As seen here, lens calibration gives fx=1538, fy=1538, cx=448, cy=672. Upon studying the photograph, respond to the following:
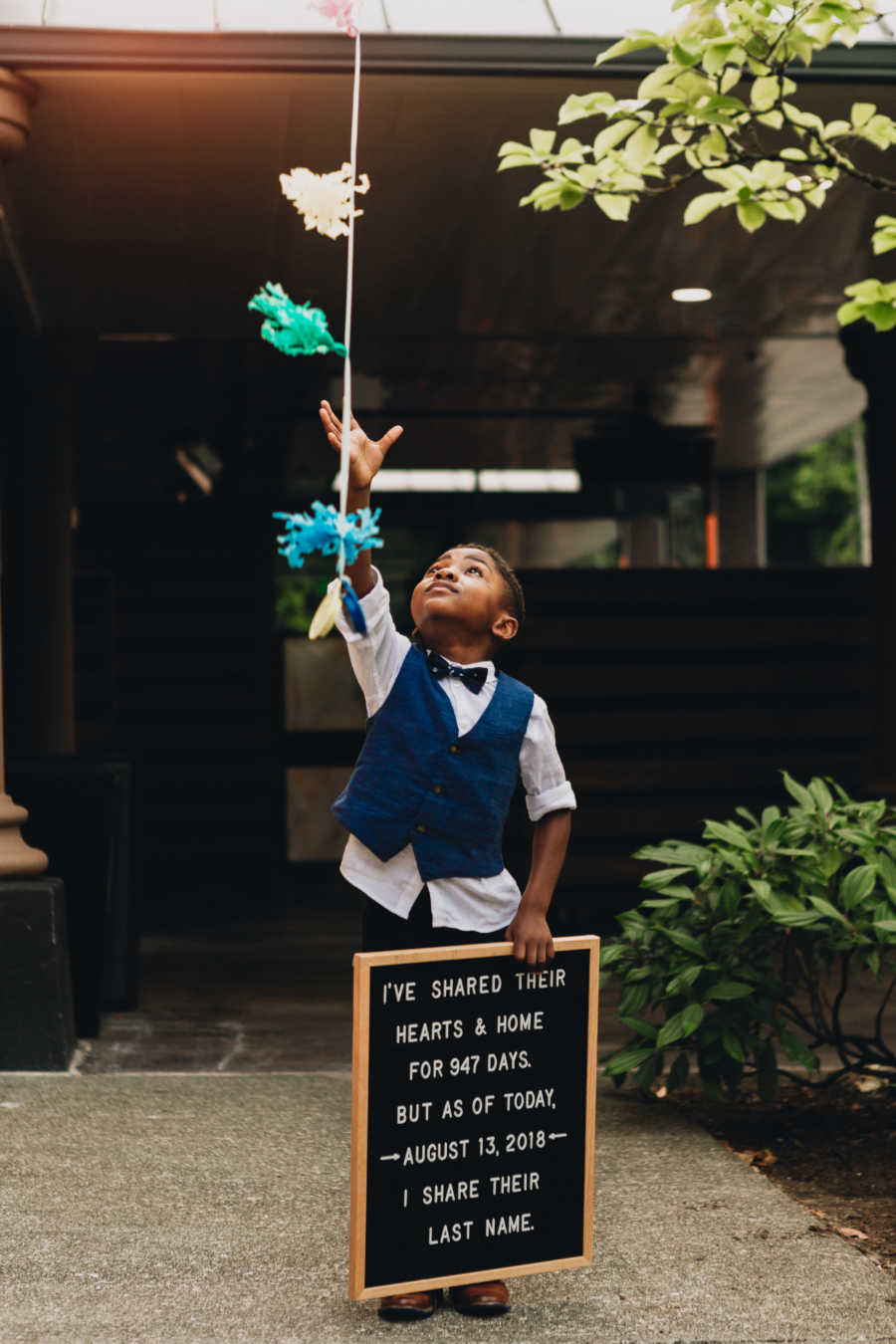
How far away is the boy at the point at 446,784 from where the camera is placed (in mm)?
3334

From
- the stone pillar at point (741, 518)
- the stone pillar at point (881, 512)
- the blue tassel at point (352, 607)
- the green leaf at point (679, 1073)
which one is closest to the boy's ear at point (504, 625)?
the blue tassel at point (352, 607)

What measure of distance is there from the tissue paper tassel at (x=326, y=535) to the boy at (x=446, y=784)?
1.14 ft

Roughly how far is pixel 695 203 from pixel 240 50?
201 cm

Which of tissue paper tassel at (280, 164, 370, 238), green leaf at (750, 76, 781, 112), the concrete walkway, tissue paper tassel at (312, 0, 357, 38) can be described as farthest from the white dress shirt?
green leaf at (750, 76, 781, 112)

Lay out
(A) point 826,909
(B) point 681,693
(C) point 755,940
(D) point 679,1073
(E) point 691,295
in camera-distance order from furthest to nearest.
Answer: (B) point 681,693
(E) point 691,295
(C) point 755,940
(D) point 679,1073
(A) point 826,909

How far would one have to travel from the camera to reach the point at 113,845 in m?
6.90

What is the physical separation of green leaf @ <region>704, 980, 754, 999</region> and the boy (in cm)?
144

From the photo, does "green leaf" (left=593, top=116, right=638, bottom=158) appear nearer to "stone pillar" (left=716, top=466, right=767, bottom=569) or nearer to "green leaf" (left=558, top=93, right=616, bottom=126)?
"green leaf" (left=558, top=93, right=616, bottom=126)

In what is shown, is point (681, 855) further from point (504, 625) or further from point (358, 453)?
point (358, 453)

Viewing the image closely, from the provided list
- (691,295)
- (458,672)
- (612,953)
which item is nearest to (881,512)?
(691,295)

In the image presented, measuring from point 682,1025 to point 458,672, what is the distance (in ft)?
5.72

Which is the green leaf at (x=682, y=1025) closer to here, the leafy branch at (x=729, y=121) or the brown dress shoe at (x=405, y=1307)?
the brown dress shoe at (x=405, y=1307)

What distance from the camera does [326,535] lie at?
2.80 m

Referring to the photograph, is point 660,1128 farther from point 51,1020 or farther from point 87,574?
point 87,574
